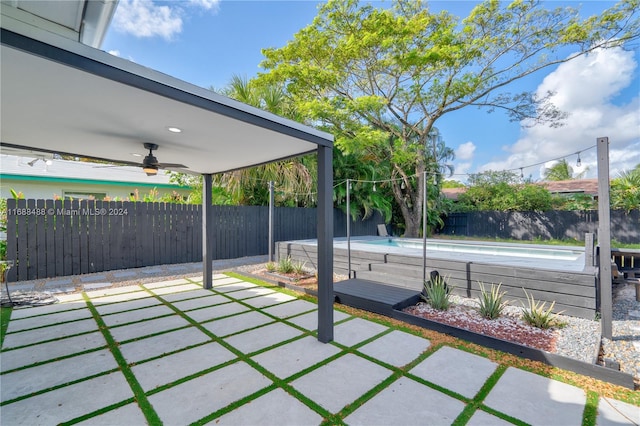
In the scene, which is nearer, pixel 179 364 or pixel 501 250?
pixel 179 364

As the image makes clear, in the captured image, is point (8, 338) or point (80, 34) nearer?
point (8, 338)

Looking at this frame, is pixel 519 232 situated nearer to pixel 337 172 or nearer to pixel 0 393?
pixel 337 172

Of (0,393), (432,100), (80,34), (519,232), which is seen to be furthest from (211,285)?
(519,232)

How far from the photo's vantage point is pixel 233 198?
9.34 metres

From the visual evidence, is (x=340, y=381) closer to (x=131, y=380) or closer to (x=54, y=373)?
(x=131, y=380)

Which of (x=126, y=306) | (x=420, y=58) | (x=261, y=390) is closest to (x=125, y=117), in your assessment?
(x=261, y=390)

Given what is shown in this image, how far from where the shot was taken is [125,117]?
101 inches

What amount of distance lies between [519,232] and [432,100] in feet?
26.7

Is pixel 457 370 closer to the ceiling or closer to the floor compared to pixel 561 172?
closer to the floor

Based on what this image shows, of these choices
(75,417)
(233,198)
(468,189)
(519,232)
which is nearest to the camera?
(75,417)

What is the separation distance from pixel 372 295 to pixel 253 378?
2.24 meters

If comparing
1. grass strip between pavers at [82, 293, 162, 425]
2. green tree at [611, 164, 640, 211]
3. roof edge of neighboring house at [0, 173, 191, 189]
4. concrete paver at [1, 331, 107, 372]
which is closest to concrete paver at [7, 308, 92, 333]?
grass strip between pavers at [82, 293, 162, 425]

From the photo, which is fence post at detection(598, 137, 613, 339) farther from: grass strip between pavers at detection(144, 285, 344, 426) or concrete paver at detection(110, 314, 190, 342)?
concrete paver at detection(110, 314, 190, 342)

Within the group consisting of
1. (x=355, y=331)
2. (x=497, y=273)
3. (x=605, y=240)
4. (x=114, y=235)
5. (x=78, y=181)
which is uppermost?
(x=78, y=181)
